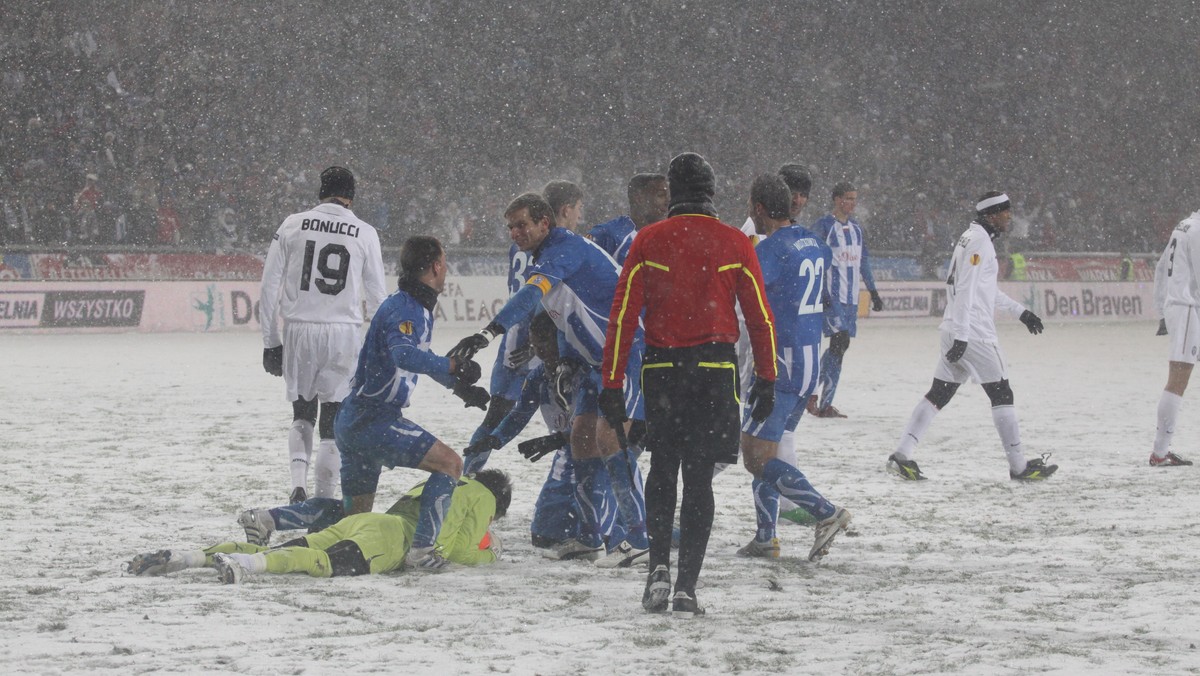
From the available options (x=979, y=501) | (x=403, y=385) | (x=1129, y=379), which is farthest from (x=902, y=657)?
(x=1129, y=379)

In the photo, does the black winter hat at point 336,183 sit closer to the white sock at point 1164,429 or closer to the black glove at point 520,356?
the black glove at point 520,356

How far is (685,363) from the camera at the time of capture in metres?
4.83

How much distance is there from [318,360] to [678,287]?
3089 mm

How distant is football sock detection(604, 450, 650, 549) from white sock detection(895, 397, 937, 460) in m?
3.25

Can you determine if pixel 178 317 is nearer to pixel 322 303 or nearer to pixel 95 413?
pixel 95 413

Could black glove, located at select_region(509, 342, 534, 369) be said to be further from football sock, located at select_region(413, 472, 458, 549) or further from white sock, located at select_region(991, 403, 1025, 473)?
white sock, located at select_region(991, 403, 1025, 473)

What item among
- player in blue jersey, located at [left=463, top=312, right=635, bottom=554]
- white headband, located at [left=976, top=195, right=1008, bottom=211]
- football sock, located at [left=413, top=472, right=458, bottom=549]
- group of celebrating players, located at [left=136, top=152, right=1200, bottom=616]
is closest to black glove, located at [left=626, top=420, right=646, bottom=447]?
group of celebrating players, located at [left=136, top=152, right=1200, bottom=616]

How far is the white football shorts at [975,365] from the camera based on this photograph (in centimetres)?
880

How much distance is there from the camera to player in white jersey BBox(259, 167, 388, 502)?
735cm

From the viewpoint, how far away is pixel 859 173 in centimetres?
3453

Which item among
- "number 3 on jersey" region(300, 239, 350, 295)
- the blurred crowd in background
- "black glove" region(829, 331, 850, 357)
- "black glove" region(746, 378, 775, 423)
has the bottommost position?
"black glove" region(829, 331, 850, 357)

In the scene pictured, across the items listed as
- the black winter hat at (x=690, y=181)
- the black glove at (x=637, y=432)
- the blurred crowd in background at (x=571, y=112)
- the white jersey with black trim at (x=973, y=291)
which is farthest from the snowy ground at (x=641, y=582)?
the blurred crowd in background at (x=571, y=112)

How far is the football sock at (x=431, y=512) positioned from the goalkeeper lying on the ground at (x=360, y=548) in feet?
0.14

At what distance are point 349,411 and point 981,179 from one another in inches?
1261
